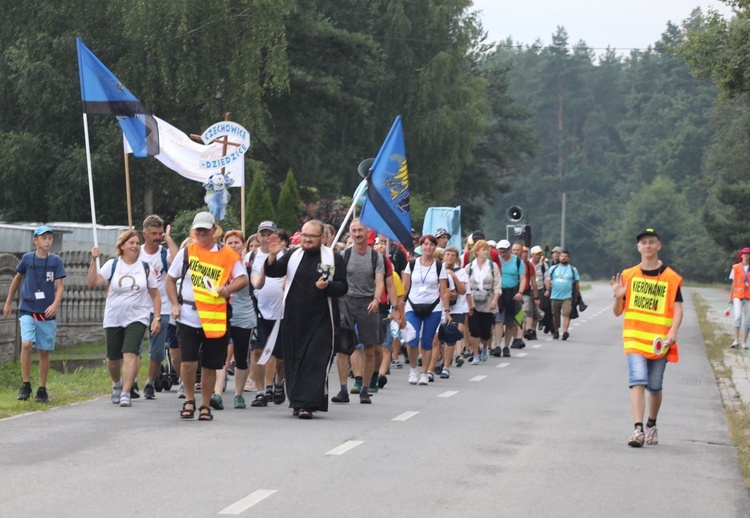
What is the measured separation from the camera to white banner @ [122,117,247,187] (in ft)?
62.4

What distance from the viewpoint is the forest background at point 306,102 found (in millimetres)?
34750

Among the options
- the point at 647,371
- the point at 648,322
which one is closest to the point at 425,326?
the point at 647,371

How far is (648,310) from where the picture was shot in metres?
11.2

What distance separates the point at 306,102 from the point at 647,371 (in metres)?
38.6

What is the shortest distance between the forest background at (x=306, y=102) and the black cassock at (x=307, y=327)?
880 cm

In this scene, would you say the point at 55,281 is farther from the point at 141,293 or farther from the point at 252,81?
the point at 252,81

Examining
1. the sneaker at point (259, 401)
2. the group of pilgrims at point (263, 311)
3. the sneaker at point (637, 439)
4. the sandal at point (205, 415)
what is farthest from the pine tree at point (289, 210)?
the sneaker at point (637, 439)

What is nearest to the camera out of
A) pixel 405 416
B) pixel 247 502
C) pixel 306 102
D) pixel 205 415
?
pixel 247 502

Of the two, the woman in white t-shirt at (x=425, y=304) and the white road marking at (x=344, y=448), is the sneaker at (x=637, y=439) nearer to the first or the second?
the white road marking at (x=344, y=448)

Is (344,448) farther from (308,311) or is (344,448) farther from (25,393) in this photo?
(25,393)

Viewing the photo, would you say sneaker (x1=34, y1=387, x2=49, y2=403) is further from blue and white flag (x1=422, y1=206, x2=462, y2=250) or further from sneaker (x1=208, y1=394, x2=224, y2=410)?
blue and white flag (x1=422, y1=206, x2=462, y2=250)


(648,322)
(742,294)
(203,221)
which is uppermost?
Answer: (203,221)

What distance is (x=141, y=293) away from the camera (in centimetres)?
1325

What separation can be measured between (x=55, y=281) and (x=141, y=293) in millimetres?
1085
